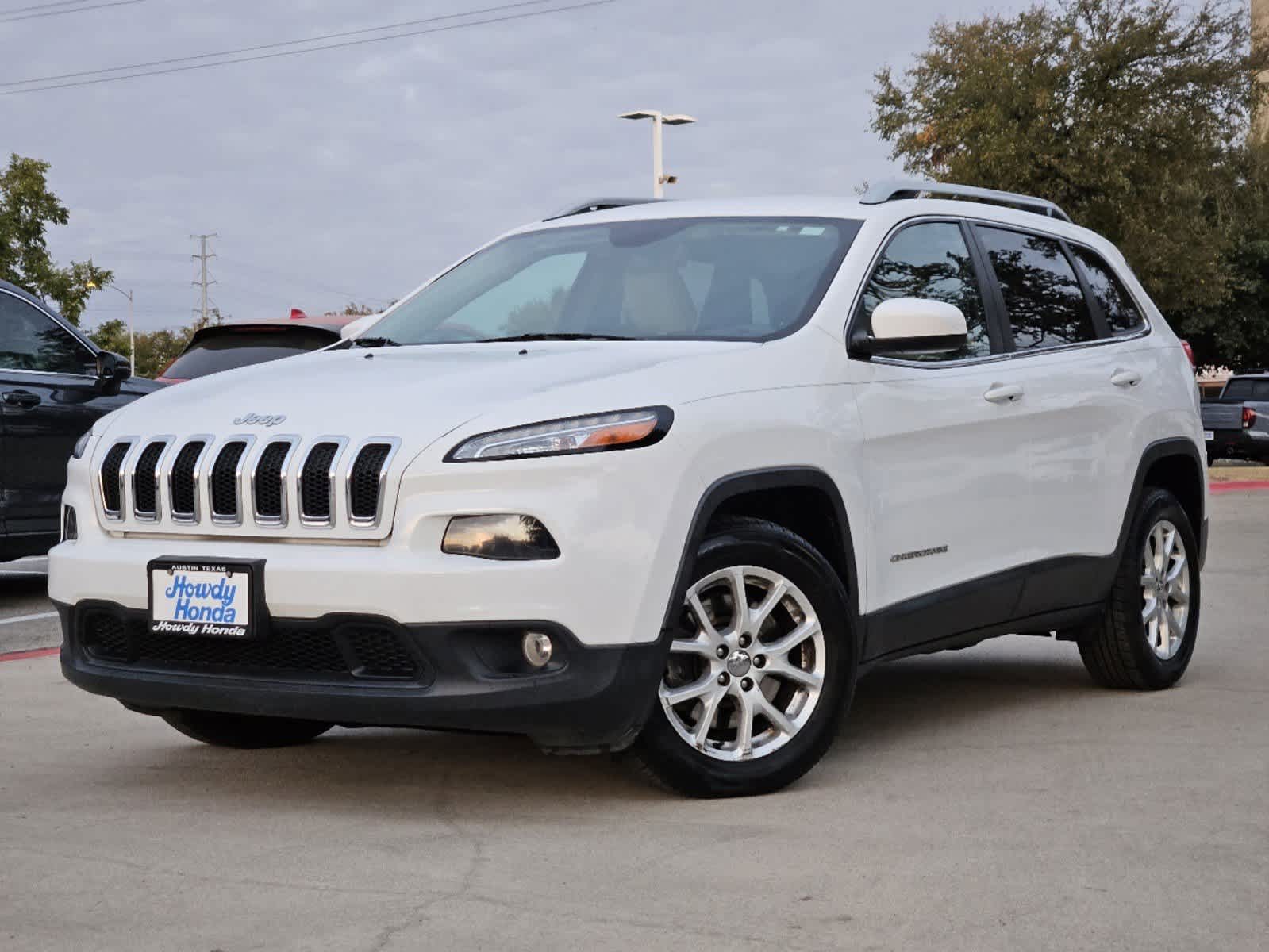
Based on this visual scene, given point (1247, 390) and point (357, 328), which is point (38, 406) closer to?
point (357, 328)

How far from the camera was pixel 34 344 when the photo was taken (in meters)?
10.6

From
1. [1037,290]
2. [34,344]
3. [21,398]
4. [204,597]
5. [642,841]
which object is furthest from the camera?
[34,344]

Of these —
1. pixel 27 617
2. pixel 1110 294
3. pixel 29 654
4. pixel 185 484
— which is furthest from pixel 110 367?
pixel 185 484

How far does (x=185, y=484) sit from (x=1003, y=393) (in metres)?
2.72

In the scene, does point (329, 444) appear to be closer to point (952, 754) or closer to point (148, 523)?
point (148, 523)

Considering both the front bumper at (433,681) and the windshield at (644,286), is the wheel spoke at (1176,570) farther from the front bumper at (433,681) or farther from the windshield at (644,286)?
the front bumper at (433,681)

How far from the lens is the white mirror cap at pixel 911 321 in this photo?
5520 mm

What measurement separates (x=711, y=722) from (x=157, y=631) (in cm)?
151

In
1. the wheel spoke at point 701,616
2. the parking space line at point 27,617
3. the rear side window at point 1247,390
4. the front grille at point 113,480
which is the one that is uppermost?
the front grille at point 113,480

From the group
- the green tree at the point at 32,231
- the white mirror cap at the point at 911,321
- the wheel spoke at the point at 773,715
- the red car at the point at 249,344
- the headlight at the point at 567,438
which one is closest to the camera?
the headlight at the point at 567,438

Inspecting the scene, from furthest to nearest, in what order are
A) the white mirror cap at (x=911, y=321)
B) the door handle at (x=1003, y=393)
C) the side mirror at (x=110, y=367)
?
1. the side mirror at (x=110, y=367)
2. the door handle at (x=1003, y=393)
3. the white mirror cap at (x=911, y=321)

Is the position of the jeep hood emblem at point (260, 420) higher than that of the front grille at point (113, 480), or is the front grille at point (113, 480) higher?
the jeep hood emblem at point (260, 420)

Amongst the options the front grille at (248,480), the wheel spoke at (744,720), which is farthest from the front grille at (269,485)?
the wheel spoke at (744,720)

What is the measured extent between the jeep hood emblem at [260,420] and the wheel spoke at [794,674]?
4.88 feet
